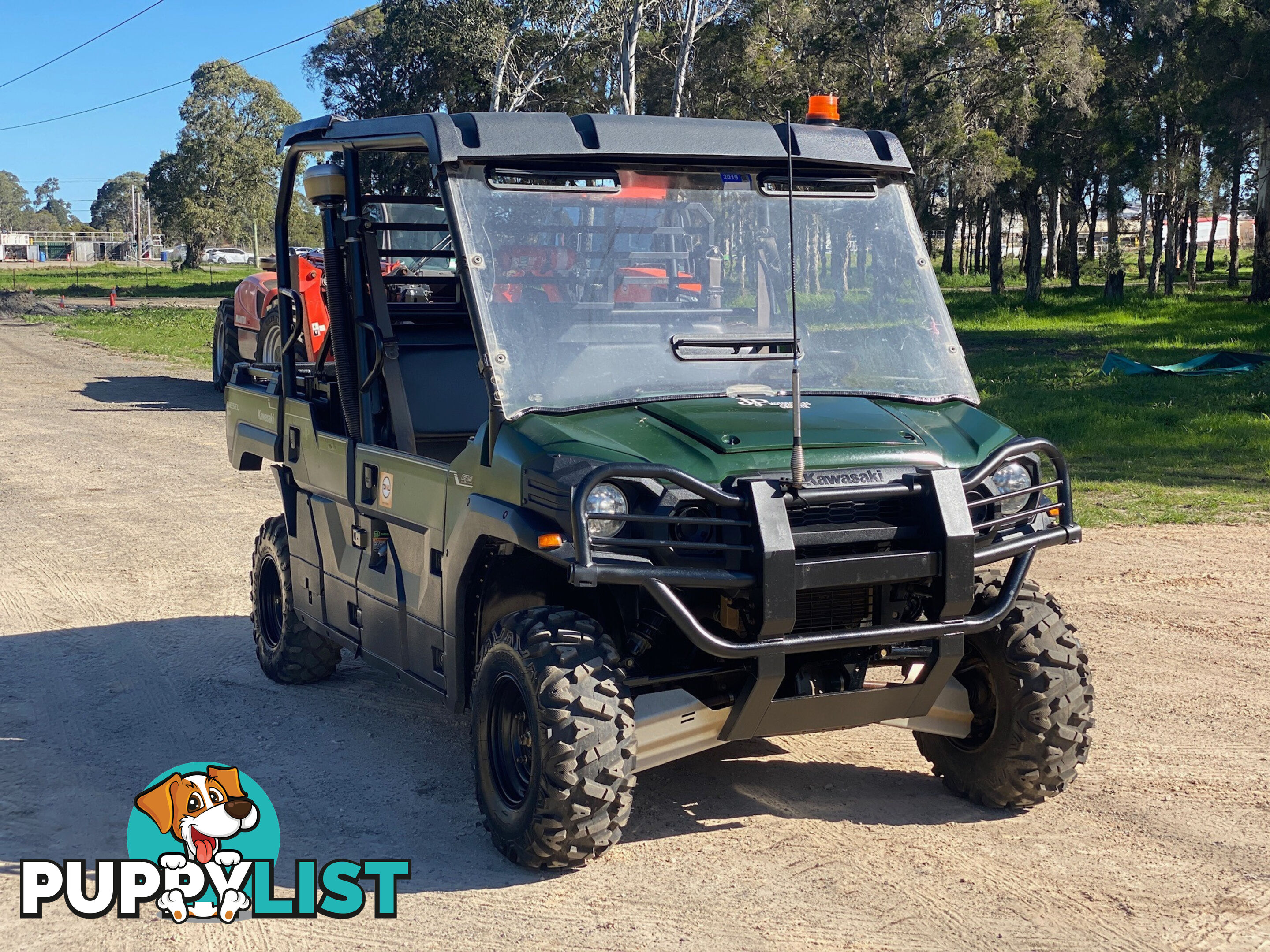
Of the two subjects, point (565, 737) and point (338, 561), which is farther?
point (338, 561)

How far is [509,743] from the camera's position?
14.8ft

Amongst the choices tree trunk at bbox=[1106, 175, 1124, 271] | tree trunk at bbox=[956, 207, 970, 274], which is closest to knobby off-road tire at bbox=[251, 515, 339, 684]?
tree trunk at bbox=[1106, 175, 1124, 271]

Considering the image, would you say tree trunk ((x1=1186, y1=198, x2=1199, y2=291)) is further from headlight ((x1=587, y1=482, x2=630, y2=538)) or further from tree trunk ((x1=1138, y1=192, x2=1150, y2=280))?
headlight ((x1=587, y1=482, x2=630, y2=538))

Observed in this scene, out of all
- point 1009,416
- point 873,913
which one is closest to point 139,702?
point 873,913

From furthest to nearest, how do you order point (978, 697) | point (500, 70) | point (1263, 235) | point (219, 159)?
point (219, 159), point (500, 70), point (1263, 235), point (978, 697)

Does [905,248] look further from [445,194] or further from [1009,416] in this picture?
[1009,416]

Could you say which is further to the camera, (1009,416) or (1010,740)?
(1009,416)

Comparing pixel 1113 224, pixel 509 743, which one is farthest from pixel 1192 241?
pixel 509 743

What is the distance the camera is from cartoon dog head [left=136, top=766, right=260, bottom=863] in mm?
4594

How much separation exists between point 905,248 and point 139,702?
12.8 ft

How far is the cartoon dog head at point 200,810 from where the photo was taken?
15.1 feet

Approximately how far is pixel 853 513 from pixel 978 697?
115 cm

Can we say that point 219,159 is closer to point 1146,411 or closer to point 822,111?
point 1146,411

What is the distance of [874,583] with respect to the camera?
412cm
